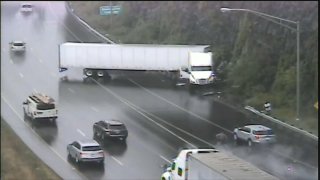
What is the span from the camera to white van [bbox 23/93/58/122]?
824 inches

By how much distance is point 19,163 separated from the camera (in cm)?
1708

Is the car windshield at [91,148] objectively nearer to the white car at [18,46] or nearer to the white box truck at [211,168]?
the white box truck at [211,168]

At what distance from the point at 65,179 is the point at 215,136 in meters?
5.78

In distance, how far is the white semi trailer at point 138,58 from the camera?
72.1 feet

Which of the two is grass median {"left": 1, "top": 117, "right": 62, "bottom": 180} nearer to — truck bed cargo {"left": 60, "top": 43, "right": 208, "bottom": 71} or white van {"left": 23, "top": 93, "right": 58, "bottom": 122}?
white van {"left": 23, "top": 93, "right": 58, "bottom": 122}

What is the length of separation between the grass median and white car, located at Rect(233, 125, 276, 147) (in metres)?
5.48

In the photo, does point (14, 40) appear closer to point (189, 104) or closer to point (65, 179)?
point (189, 104)

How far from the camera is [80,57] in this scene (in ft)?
73.9

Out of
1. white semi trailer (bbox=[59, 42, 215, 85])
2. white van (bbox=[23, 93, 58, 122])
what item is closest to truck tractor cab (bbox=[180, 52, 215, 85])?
white semi trailer (bbox=[59, 42, 215, 85])

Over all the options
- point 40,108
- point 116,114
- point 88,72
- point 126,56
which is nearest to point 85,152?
point 40,108

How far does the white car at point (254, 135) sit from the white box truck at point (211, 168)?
2978 mm

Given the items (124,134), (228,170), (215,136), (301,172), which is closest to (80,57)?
(124,134)

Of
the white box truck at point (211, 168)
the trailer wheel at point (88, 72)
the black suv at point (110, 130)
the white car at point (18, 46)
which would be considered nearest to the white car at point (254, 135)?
the white box truck at point (211, 168)

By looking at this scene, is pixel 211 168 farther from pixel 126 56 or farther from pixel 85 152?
pixel 126 56
